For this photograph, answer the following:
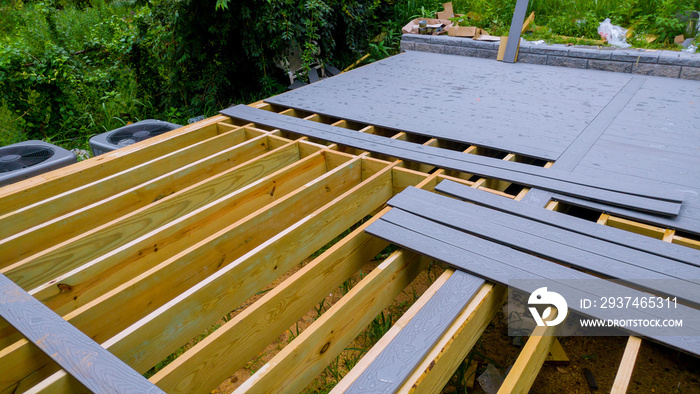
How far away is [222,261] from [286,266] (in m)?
0.28

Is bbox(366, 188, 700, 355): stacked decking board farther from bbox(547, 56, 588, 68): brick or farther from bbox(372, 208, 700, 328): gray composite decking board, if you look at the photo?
bbox(547, 56, 588, 68): brick

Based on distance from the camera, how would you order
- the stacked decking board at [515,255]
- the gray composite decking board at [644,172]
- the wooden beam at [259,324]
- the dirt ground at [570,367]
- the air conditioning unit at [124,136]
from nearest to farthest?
the wooden beam at [259,324], the stacked decking board at [515,255], the gray composite decking board at [644,172], the dirt ground at [570,367], the air conditioning unit at [124,136]

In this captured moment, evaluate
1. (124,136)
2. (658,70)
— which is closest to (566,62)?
(658,70)

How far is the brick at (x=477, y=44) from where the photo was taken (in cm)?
470

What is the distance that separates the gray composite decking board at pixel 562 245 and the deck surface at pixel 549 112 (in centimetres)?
32

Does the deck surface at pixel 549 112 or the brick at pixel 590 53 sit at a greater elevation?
the brick at pixel 590 53

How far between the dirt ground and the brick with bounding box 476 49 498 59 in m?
3.06

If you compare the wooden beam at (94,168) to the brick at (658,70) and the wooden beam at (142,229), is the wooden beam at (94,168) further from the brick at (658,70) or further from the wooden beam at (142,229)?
the brick at (658,70)

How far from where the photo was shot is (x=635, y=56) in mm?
3992

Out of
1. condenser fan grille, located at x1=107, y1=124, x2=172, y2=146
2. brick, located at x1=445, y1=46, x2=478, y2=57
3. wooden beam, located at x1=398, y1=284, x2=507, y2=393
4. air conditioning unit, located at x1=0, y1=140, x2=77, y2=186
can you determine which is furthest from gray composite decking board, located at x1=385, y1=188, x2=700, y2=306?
brick, located at x1=445, y1=46, x2=478, y2=57

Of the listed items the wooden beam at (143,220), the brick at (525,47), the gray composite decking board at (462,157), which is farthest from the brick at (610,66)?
the wooden beam at (143,220)

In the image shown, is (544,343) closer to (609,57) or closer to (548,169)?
(548,169)

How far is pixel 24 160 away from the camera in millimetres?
3145

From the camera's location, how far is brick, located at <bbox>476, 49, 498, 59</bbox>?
15.6ft
